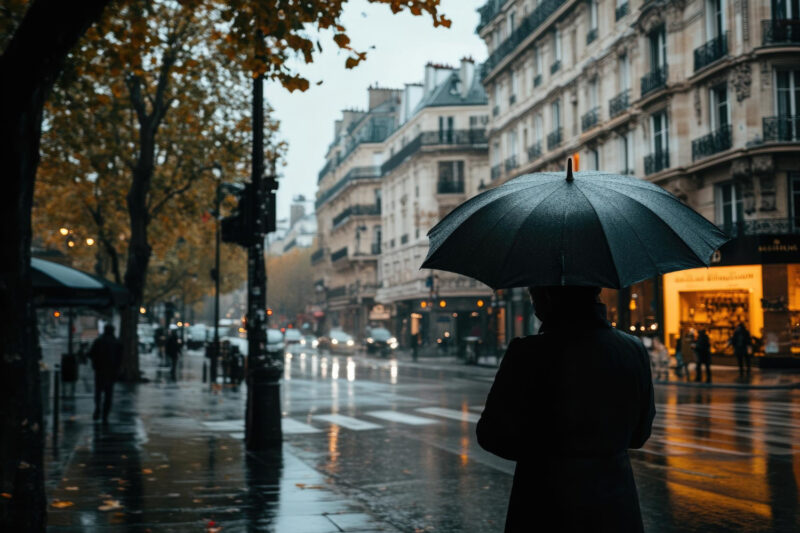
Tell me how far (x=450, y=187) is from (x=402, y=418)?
159 ft

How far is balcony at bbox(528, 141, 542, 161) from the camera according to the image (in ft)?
153

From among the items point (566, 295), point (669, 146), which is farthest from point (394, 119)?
point (566, 295)

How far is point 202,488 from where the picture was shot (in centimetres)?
917

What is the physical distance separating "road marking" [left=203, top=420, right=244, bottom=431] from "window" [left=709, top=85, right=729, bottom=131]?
883 inches

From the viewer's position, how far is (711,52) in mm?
32531

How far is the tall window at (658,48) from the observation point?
117ft

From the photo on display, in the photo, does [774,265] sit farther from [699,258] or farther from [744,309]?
[699,258]

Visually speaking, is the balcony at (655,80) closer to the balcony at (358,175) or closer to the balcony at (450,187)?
the balcony at (450,187)

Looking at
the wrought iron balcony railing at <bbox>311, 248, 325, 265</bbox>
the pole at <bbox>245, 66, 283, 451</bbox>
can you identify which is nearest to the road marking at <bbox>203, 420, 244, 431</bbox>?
the pole at <bbox>245, 66, 283, 451</bbox>

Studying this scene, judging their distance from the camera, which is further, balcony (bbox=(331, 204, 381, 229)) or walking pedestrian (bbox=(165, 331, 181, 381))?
balcony (bbox=(331, 204, 381, 229))

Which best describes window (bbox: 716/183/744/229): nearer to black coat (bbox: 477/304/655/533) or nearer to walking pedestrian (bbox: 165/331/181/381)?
walking pedestrian (bbox: 165/331/181/381)

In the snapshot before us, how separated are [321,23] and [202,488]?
4612 mm

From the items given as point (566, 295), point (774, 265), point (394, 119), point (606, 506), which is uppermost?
point (394, 119)

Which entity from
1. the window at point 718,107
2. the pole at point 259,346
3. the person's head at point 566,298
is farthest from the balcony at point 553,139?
the person's head at point 566,298
